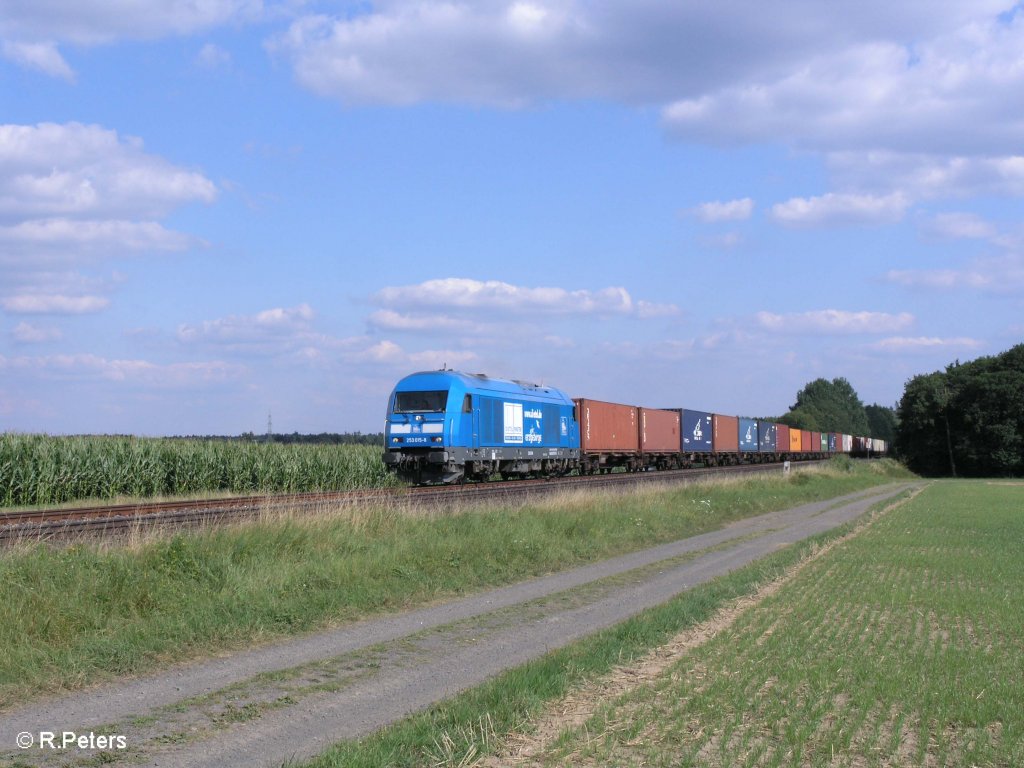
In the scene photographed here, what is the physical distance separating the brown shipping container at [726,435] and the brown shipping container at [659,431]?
768 cm

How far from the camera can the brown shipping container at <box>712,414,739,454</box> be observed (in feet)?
220

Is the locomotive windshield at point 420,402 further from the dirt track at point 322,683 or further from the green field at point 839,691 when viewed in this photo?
the green field at point 839,691

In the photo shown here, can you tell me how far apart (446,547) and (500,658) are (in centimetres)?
Answer: 620

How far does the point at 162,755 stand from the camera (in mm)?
6570

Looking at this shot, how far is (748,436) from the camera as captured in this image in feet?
246

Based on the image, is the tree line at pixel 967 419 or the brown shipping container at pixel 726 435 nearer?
the brown shipping container at pixel 726 435

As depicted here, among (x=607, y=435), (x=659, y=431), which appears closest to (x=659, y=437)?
(x=659, y=431)

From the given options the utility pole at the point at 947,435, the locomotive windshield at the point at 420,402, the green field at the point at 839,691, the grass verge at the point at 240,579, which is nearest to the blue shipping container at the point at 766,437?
the utility pole at the point at 947,435

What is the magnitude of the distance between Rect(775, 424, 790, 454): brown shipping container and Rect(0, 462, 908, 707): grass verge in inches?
2640

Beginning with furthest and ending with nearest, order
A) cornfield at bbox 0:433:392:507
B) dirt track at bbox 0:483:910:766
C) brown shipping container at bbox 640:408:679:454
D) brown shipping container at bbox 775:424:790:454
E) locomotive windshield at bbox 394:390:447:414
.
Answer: brown shipping container at bbox 775:424:790:454 → brown shipping container at bbox 640:408:679:454 → locomotive windshield at bbox 394:390:447:414 → cornfield at bbox 0:433:392:507 → dirt track at bbox 0:483:910:766

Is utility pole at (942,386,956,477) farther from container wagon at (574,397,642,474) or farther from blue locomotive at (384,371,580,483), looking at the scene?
blue locomotive at (384,371,580,483)

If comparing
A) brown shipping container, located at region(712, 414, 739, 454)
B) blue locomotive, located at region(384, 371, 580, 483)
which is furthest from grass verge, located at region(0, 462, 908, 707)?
brown shipping container, located at region(712, 414, 739, 454)

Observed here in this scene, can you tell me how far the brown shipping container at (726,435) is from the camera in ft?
220

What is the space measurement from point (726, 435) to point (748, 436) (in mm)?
6102
